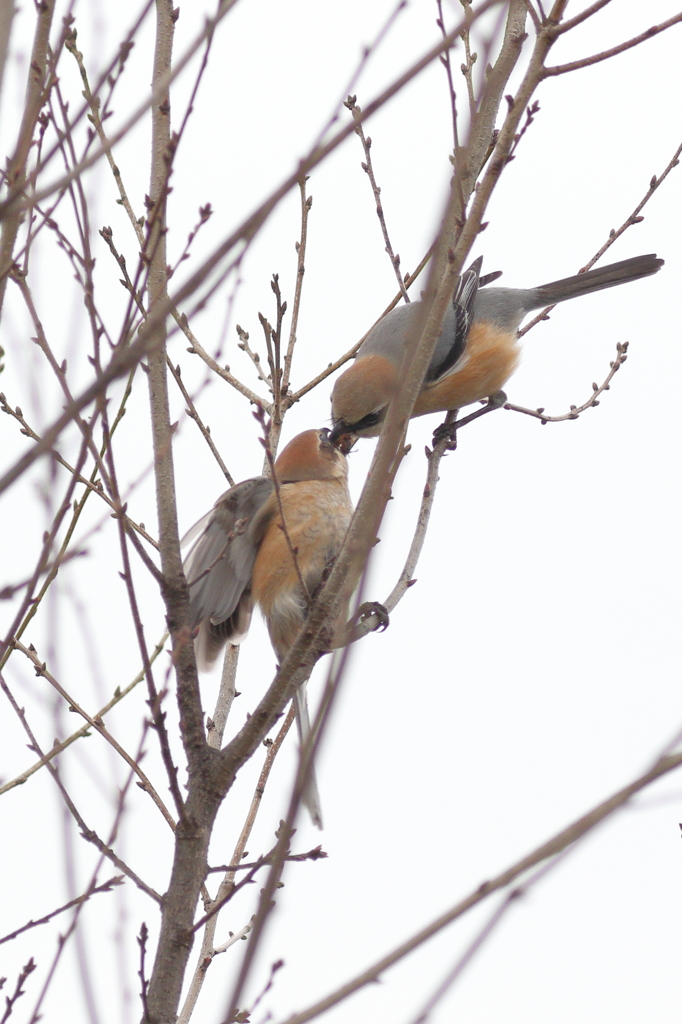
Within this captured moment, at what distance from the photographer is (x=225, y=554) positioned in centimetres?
379

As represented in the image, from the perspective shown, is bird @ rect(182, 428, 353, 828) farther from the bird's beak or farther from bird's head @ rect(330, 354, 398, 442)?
bird's head @ rect(330, 354, 398, 442)

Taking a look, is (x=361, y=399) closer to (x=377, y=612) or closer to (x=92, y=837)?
(x=377, y=612)

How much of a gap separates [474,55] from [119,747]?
2.68 meters

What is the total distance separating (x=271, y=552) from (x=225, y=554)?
39 cm

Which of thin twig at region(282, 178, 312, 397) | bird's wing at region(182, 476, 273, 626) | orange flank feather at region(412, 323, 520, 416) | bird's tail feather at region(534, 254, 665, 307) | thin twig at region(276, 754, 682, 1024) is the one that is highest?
bird's tail feather at region(534, 254, 665, 307)

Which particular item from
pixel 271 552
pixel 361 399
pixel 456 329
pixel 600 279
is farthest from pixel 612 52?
pixel 600 279

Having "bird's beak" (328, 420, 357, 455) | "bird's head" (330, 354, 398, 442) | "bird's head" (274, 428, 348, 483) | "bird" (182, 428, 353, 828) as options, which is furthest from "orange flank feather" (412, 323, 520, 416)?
"bird" (182, 428, 353, 828)

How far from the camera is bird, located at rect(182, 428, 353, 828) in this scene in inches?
150

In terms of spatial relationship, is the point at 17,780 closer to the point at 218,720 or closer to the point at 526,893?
the point at 218,720

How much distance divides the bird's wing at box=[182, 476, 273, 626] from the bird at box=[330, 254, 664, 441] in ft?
3.14

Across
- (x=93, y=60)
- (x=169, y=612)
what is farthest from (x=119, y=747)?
(x=93, y=60)

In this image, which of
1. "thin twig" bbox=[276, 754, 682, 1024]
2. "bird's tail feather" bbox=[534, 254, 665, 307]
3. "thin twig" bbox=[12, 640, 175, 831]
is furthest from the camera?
"bird's tail feather" bbox=[534, 254, 665, 307]

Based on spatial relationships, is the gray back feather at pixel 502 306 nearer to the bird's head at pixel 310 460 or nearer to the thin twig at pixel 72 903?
the bird's head at pixel 310 460

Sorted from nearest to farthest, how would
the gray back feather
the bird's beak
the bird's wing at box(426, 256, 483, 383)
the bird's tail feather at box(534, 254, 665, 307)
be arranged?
the bird's beak → the bird's wing at box(426, 256, 483, 383) → the gray back feather → the bird's tail feather at box(534, 254, 665, 307)
